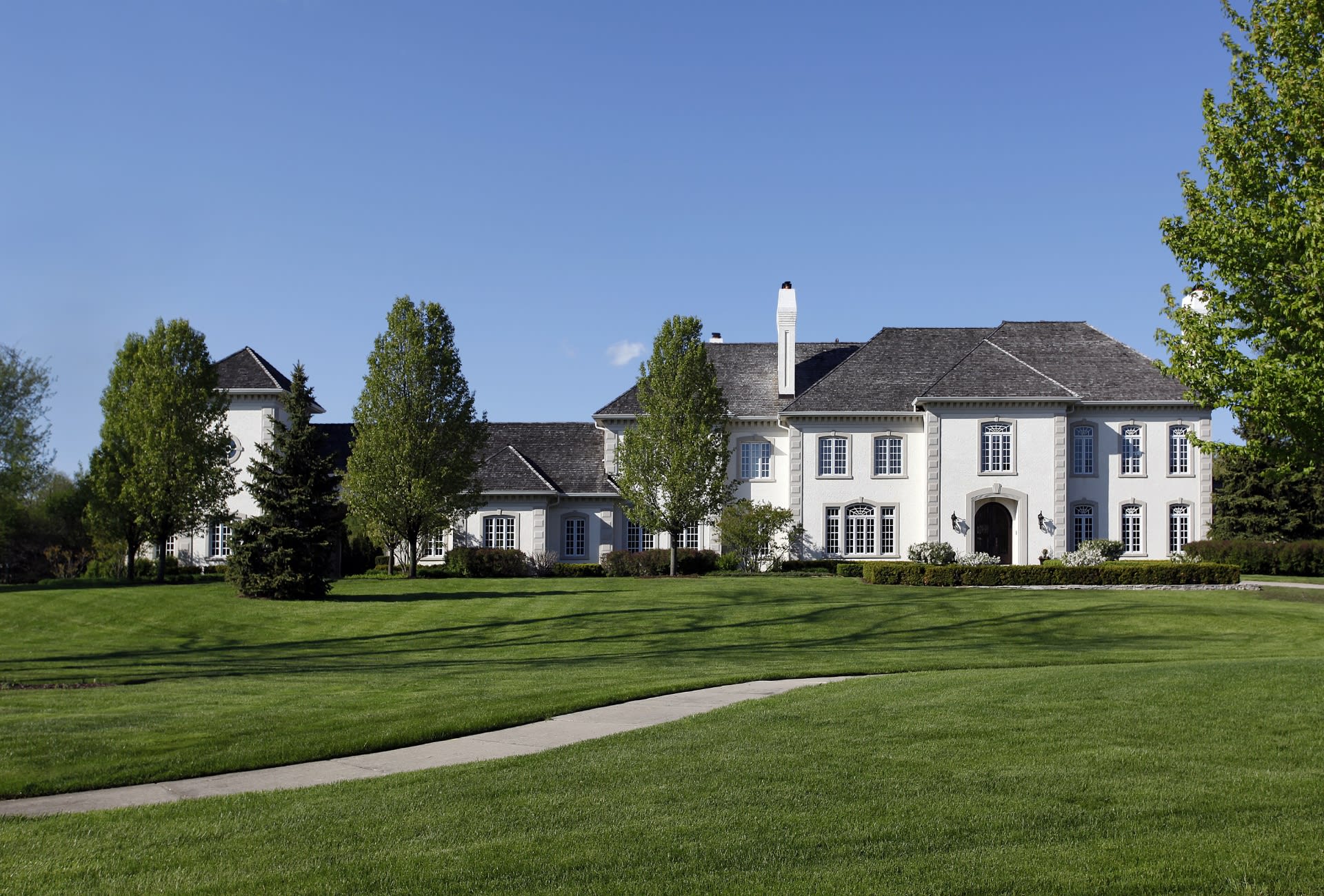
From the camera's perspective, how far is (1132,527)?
44.3 m

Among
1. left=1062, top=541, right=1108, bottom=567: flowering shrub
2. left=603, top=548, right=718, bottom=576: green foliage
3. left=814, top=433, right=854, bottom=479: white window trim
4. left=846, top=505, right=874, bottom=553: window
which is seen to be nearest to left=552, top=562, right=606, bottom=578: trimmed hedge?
left=603, top=548, right=718, bottom=576: green foliage

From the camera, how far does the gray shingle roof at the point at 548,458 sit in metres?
46.7

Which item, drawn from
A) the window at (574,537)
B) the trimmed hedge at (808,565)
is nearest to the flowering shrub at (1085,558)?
the trimmed hedge at (808,565)

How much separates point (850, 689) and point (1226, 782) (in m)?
5.74

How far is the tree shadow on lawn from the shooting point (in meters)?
18.3

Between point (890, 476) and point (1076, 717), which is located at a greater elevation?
point (890, 476)

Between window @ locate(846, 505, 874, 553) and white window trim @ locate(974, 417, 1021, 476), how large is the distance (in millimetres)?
4770

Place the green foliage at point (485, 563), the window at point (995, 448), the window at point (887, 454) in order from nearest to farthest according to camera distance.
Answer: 1. the window at point (995, 448)
2. the green foliage at point (485, 563)
3. the window at point (887, 454)

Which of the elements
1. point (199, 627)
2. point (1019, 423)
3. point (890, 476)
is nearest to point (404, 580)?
point (199, 627)

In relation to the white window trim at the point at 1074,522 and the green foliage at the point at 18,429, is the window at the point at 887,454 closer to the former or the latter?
the white window trim at the point at 1074,522

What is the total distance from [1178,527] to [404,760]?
42321mm

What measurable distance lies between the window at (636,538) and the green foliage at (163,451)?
53.8 feet

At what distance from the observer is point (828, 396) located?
150ft

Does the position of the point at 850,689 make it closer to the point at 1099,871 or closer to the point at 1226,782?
the point at 1226,782
